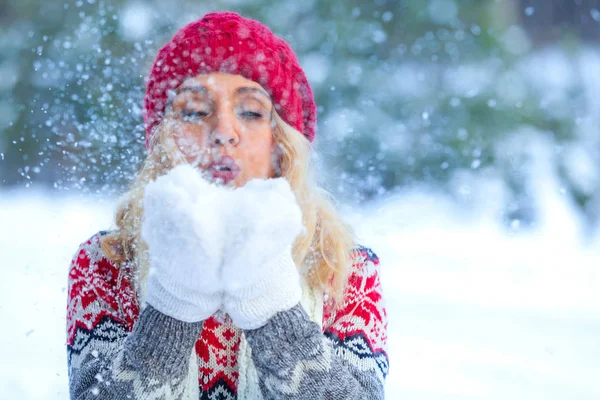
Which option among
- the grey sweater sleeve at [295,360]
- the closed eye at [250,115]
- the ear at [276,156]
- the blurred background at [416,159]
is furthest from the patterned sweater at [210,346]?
the blurred background at [416,159]

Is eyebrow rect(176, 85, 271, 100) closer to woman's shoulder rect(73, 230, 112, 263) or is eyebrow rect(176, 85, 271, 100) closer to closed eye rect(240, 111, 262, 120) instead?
closed eye rect(240, 111, 262, 120)

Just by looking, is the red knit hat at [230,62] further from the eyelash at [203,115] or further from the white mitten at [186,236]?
the white mitten at [186,236]

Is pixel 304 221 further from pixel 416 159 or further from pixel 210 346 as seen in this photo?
pixel 416 159

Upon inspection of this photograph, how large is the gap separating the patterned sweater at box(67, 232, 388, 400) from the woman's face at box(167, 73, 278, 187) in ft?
0.87

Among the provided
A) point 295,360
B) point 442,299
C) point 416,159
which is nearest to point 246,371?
point 295,360

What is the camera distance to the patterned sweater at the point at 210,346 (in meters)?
0.94

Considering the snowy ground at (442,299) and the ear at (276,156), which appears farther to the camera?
the snowy ground at (442,299)

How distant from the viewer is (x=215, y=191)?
2.87 feet

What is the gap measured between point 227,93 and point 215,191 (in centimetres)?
33

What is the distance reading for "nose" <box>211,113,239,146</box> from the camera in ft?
3.60

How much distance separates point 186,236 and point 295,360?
256mm

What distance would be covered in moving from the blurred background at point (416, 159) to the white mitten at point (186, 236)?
0.67 meters

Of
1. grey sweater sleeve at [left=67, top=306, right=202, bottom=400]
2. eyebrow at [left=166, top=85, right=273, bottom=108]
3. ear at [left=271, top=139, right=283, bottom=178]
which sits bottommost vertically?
grey sweater sleeve at [left=67, top=306, right=202, bottom=400]

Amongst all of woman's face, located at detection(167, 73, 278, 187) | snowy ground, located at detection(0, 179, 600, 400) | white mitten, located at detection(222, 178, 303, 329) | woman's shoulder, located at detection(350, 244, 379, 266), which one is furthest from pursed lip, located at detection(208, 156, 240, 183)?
snowy ground, located at detection(0, 179, 600, 400)
